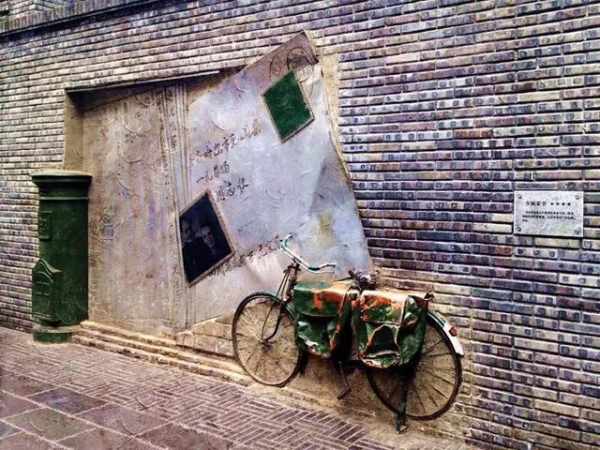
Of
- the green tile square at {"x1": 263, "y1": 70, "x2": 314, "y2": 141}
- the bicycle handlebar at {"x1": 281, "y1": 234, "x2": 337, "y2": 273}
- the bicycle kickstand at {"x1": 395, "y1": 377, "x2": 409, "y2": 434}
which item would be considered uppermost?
the green tile square at {"x1": 263, "y1": 70, "x2": 314, "y2": 141}

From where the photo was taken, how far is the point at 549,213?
4.14m

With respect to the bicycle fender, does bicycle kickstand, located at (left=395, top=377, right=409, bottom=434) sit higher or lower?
lower

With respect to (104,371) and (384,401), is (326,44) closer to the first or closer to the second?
(384,401)

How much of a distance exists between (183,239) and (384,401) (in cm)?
272

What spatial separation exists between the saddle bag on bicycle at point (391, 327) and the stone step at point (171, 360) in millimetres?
1648

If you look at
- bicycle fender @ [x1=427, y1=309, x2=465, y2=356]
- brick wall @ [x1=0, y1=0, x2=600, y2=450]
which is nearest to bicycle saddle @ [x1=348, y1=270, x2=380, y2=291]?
brick wall @ [x1=0, y1=0, x2=600, y2=450]

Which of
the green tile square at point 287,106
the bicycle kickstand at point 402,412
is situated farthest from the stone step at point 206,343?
the green tile square at point 287,106

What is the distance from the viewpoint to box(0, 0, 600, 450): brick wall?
159 inches

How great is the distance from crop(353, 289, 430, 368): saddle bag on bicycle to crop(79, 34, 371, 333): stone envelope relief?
1.85ft

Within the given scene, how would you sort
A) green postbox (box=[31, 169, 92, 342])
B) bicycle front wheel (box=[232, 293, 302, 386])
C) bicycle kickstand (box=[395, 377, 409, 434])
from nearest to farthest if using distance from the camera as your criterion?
bicycle kickstand (box=[395, 377, 409, 434]) < bicycle front wheel (box=[232, 293, 302, 386]) < green postbox (box=[31, 169, 92, 342])

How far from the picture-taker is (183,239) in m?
6.39

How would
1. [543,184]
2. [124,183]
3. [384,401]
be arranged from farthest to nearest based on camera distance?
[124,183] < [384,401] < [543,184]

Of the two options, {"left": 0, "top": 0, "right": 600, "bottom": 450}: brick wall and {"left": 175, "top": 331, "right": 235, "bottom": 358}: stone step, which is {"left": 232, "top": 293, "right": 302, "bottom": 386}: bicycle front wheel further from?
{"left": 0, "top": 0, "right": 600, "bottom": 450}: brick wall

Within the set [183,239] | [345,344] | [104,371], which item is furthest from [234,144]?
[104,371]
